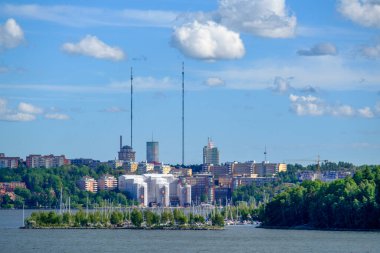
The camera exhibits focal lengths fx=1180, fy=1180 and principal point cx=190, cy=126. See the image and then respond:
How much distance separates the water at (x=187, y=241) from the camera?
84.3m

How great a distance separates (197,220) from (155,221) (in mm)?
4229

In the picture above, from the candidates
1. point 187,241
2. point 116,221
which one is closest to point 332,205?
point 187,241

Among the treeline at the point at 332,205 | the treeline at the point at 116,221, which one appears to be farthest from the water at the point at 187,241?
the treeline at the point at 332,205

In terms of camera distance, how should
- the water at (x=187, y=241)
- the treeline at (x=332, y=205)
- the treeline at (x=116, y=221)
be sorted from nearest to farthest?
the water at (x=187, y=241), the treeline at (x=332, y=205), the treeline at (x=116, y=221)

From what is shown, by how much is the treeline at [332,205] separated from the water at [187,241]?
4.28 meters

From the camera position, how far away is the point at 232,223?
131250mm

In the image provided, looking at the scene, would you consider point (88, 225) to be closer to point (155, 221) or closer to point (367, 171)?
point (155, 221)

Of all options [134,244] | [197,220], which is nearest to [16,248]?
[134,244]

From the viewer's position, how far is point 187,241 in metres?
94.7

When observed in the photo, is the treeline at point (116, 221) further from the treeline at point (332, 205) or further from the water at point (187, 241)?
the treeline at point (332, 205)

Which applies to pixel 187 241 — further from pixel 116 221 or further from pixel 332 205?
pixel 116 221

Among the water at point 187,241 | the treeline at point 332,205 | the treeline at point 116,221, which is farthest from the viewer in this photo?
the treeline at point 116,221

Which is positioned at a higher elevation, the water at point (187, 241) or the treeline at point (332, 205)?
the treeline at point (332, 205)

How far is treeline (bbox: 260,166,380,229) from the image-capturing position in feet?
353
